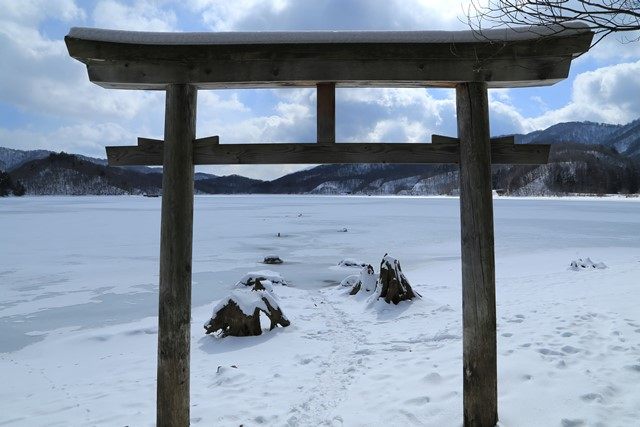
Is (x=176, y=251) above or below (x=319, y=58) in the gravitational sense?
below

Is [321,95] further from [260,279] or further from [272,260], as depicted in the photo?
[272,260]

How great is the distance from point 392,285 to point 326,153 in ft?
20.3

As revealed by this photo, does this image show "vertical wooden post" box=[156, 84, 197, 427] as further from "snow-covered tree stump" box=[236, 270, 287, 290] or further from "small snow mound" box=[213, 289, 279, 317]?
"snow-covered tree stump" box=[236, 270, 287, 290]

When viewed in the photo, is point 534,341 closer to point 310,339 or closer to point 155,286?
point 310,339

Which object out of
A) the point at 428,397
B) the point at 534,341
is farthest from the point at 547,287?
the point at 428,397

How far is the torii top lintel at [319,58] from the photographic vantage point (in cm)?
336

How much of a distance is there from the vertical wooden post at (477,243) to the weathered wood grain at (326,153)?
158 mm

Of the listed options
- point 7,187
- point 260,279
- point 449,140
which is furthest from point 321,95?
point 7,187

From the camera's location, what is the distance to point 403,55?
135 inches

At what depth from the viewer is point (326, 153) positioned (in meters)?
3.49

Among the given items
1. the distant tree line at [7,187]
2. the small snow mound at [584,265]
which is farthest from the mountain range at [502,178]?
the small snow mound at [584,265]

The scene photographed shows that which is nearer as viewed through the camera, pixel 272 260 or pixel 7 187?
pixel 272 260

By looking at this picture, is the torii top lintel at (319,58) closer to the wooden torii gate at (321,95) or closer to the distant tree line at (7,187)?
the wooden torii gate at (321,95)

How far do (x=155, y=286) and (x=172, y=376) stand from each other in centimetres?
939
